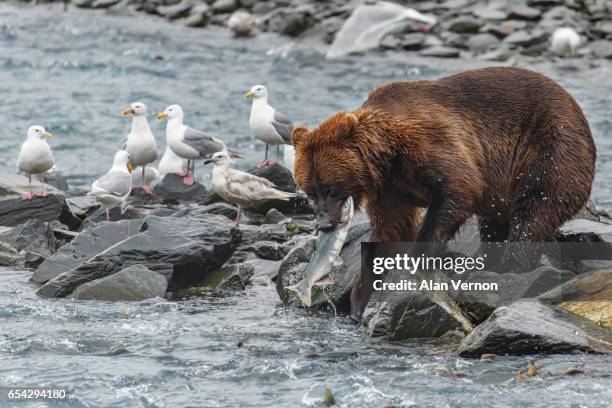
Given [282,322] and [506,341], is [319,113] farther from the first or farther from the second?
[506,341]

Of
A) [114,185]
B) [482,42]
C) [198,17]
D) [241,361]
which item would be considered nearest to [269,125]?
[114,185]

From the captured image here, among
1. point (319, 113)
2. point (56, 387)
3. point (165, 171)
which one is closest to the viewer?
point (56, 387)

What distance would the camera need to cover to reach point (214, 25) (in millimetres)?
25719

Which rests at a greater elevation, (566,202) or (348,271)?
(566,202)

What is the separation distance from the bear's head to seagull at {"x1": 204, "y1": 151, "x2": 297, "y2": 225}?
11.5 ft

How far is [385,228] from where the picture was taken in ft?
26.4

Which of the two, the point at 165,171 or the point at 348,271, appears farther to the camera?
the point at 165,171

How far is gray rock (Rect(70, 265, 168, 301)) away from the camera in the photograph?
8.66 m

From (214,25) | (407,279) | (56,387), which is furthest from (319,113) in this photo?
(56,387)

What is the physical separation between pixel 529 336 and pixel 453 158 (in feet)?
4.35

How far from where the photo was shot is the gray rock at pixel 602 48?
20.8m

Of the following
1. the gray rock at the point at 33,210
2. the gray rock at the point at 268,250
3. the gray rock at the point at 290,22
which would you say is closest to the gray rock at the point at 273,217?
the gray rock at the point at 268,250

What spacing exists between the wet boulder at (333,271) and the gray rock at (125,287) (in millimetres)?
950

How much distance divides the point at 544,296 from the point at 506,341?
81 centimetres
